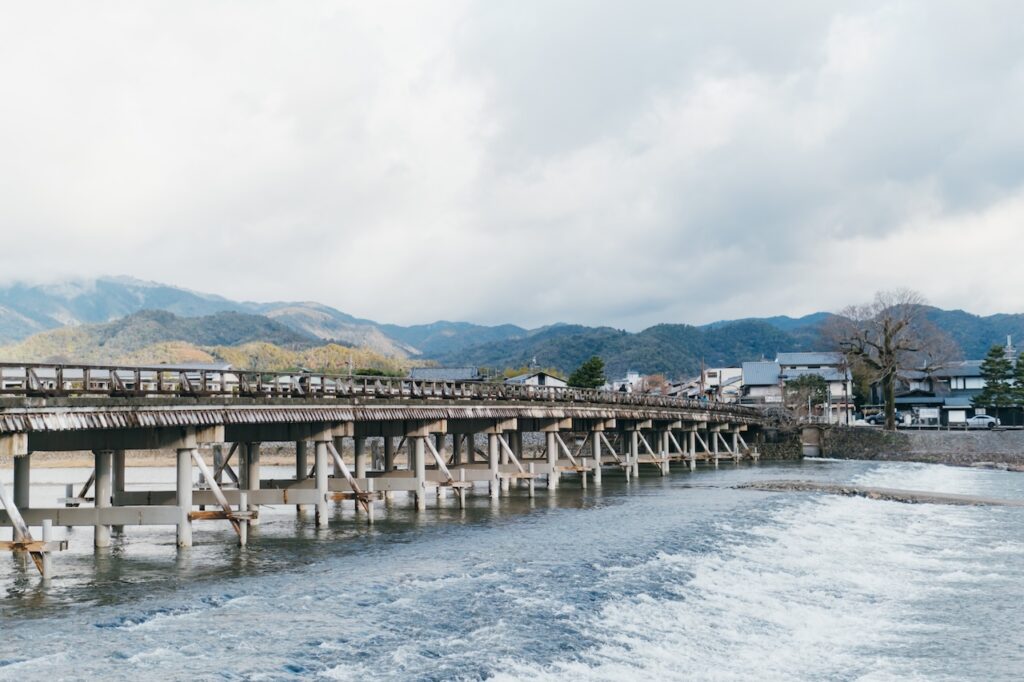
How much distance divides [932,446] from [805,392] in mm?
26503

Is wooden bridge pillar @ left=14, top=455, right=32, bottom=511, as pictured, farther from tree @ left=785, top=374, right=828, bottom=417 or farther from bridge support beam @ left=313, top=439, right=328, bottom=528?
tree @ left=785, top=374, right=828, bottom=417

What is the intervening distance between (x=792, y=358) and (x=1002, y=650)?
12314cm

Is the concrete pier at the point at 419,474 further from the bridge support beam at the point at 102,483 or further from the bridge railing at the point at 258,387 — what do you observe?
the bridge support beam at the point at 102,483

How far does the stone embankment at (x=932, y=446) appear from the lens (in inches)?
3383

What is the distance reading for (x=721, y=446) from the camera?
10244 centimetres

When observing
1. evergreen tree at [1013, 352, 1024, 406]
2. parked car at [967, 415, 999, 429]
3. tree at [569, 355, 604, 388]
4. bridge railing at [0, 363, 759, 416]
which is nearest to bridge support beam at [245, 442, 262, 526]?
bridge railing at [0, 363, 759, 416]

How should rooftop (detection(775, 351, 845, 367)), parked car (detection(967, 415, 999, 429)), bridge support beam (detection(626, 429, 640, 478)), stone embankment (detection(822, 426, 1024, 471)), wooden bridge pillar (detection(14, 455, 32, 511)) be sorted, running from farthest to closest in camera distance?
rooftop (detection(775, 351, 845, 367)), parked car (detection(967, 415, 999, 429)), stone embankment (detection(822, 426, 1024, 471)), bridge support beam (detection(626, 429, 640, 478)), wooden bridge pillar (detection(14, 455, 32, 511))

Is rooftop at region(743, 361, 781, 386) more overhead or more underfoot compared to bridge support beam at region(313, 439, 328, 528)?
more overhead

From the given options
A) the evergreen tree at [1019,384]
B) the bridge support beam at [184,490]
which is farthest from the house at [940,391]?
the bridge support beam at [184,490]

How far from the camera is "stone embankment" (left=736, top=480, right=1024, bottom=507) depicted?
47875 mm

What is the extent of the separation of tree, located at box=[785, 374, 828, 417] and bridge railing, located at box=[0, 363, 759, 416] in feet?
147

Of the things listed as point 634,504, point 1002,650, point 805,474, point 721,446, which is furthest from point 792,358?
point 1002,650

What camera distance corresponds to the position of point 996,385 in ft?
333

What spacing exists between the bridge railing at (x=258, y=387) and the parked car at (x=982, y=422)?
45.7 metres
